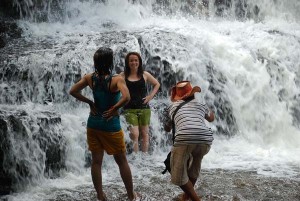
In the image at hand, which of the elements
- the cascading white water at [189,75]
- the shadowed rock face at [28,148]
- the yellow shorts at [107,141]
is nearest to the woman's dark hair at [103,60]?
the yellow shorts at [107,141]

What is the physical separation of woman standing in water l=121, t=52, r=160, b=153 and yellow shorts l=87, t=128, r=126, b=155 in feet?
5.96

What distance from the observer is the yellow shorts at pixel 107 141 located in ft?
14.8

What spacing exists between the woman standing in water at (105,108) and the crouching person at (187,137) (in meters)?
0.56

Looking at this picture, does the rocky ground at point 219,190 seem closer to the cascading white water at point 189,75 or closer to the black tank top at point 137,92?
the cascading white water at point 189,75

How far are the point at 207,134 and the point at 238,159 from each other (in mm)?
3331

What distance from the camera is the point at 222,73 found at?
10070 mm

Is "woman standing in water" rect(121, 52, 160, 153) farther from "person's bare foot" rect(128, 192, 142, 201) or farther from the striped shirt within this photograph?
the striped shirt

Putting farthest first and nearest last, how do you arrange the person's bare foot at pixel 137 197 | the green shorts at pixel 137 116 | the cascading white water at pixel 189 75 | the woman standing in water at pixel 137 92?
the cascading white water at pixel 189 75, the green shorts at pixel 137 116, the woman standing in water at pixel 137 92, the person's bare foot at pixel 137 197

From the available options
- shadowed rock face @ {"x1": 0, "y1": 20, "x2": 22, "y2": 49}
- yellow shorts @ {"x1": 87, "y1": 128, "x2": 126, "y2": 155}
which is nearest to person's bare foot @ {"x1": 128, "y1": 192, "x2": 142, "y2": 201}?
yellow shorts @ {"x1": 87, "y1": 128, "x2": 126, "y2": 155}

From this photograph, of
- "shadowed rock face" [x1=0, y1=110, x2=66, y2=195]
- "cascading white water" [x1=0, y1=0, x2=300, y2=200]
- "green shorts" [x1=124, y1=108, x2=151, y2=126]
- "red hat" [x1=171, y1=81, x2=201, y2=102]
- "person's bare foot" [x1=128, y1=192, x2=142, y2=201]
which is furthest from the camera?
"cascading white water" [x1=0, y1=0, x2=300, y2=200]

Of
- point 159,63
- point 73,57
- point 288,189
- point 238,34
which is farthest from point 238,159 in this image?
point 238,34

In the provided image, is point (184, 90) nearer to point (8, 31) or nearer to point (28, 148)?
point (28, 148)

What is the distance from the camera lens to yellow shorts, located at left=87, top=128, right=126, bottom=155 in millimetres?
4504

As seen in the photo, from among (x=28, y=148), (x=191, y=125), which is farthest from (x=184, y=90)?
(x=28, y=148)
